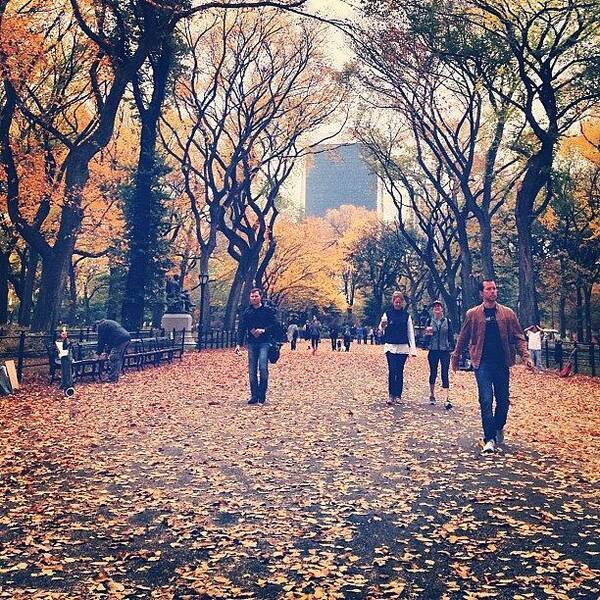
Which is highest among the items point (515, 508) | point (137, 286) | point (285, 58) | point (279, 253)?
point (285, 58)

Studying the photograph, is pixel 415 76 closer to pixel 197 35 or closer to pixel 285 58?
pixel 285 58

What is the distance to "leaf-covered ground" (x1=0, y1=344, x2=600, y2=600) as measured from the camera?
406 centimetres

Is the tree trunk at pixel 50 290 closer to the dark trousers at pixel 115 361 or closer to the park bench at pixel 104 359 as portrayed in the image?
the park bench at pixel 104 359

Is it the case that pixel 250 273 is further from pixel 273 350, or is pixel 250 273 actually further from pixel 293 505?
pixel 293 505

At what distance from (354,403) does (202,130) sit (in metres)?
20.1

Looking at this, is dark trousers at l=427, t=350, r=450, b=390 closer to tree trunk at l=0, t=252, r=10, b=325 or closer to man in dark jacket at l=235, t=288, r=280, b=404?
man in dark jacket at l=235, t=288, r=280, b=404

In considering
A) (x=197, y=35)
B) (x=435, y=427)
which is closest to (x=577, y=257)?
(x=197, y=35)

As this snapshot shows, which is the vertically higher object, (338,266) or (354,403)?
(338,266)

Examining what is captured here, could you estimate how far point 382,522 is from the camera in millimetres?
5246

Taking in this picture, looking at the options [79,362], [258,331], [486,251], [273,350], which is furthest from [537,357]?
[79,362]

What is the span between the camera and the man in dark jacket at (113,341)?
50.6 feet

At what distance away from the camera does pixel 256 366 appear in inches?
489

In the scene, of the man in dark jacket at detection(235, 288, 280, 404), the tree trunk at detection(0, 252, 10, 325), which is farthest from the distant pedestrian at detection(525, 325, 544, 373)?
the tree trunk at detection(0, 252, 10, 325)

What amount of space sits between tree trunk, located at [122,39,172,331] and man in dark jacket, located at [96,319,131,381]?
8049 millimetres
